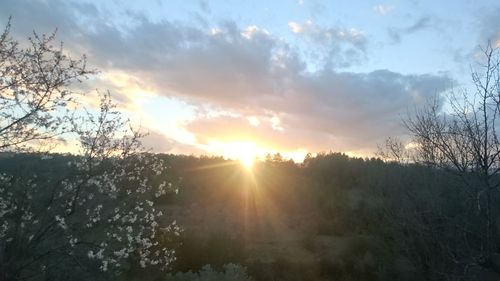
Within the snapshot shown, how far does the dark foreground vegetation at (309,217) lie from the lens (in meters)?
17.7

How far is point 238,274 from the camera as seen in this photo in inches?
681

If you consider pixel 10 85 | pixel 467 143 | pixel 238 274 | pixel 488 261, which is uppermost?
pixel 10 85

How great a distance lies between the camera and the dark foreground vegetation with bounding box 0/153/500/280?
17.7 m

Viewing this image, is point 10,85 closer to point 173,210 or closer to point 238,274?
point 238,274

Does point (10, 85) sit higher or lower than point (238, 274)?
higher

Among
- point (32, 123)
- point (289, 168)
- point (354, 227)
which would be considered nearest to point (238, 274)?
point (32, 123)

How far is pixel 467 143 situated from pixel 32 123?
924 cm

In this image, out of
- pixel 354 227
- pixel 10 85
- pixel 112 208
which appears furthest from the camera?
pixel 354 227

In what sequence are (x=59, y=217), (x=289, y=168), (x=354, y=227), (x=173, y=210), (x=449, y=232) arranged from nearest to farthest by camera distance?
1. (x=59, y=217)
2. (x=449, y=232)
3. (x=354, y=227)
4. (x=173, y=210)
5. (x=289, y=168)

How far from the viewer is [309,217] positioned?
2856cm

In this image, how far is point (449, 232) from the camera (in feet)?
45.3

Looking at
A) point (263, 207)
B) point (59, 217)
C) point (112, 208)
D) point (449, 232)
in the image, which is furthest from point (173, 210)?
point (449, 232)

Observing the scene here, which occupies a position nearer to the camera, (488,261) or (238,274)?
(488,261)

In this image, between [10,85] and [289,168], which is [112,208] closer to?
[10,85]
